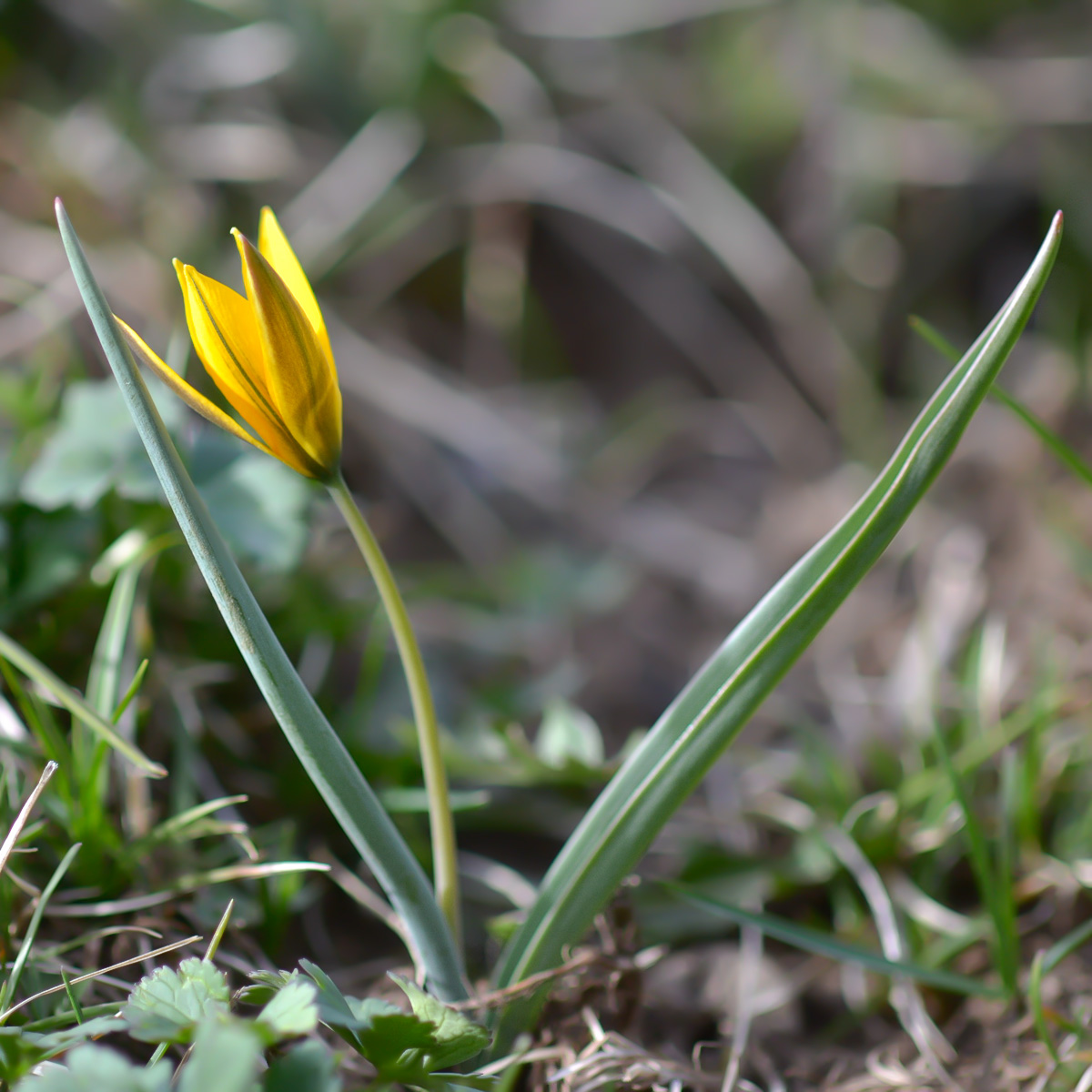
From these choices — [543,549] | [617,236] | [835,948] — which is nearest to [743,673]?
[835,948]

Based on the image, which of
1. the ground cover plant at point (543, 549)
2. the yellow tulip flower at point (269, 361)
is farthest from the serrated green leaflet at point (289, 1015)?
the yellow tulip flower at point (269, 361)

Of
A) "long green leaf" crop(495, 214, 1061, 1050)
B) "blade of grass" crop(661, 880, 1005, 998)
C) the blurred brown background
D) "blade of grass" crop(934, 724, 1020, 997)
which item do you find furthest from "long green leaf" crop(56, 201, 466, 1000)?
the blurred brown background

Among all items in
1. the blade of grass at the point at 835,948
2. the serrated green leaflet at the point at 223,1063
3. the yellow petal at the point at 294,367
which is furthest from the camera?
the blade of grass at the point at 835,948

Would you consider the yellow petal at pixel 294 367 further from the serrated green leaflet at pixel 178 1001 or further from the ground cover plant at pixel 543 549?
the serrated green leaflet at pixel 178 1001

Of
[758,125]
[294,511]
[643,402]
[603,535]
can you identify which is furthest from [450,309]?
[294,511]

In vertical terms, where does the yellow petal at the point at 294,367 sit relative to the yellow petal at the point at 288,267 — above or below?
below

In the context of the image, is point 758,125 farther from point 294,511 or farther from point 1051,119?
point 294,511
